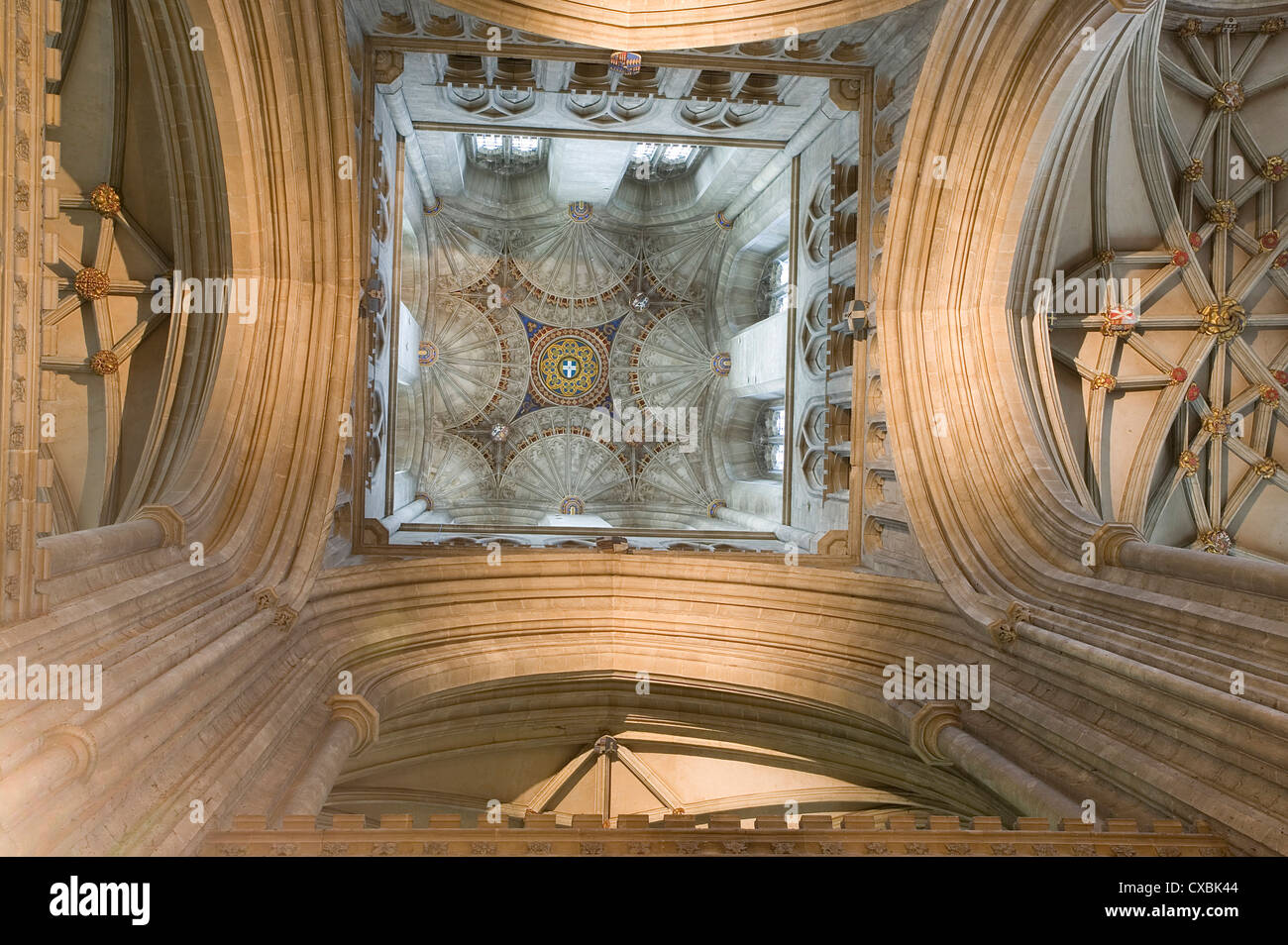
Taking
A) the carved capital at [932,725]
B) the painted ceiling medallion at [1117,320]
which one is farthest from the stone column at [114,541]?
the painted ceiling medallion at [1117,320]

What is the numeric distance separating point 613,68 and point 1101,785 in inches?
350

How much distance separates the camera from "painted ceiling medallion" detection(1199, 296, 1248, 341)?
425 inches

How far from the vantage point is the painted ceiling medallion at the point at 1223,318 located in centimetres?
1079

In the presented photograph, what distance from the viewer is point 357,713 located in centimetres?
718

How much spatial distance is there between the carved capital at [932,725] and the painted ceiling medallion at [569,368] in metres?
12.6

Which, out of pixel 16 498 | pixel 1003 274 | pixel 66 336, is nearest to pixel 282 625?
pixel 16 498

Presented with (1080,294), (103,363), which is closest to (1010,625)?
(1080,294)

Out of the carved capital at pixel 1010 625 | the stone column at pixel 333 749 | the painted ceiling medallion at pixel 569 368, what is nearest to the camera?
the stone column at pixel 333 749

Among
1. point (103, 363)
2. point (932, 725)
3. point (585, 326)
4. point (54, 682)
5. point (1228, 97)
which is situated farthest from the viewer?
point (585, 326)

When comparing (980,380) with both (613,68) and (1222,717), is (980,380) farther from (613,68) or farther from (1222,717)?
(613,68)

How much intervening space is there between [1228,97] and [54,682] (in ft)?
42.0
